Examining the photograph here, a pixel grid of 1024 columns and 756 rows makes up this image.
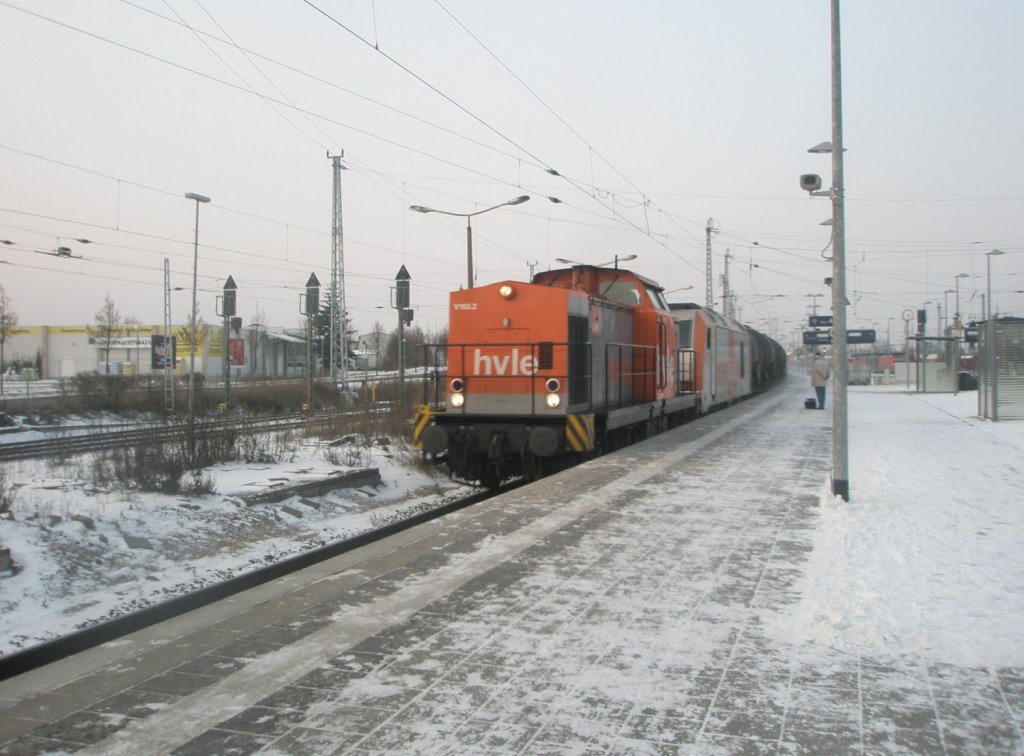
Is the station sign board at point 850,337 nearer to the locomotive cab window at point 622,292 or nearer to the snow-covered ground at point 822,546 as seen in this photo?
the snow-covered ground at point 822,546

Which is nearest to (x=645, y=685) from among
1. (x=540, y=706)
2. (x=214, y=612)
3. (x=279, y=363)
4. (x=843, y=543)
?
(x=540, y=706)

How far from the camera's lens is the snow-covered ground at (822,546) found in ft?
15.0

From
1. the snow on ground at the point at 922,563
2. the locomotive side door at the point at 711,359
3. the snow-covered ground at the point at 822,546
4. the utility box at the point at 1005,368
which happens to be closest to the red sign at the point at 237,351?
the locomotive side door at the point at 711,359

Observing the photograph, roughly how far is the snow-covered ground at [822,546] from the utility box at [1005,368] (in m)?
5.82

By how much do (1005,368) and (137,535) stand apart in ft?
59.3

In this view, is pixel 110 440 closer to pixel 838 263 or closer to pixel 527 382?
pixel 527 382

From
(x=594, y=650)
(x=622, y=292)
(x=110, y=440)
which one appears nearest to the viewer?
(x=594, y=650)

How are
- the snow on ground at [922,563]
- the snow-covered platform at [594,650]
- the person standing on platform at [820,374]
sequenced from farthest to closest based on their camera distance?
the person standing on platform at [820,374], the snow on ground at [922,563], the snow-covered platform at [594,650]

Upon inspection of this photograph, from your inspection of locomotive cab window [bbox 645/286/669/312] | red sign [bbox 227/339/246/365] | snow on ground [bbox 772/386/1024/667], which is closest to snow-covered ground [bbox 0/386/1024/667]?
snow on ground [bbox 772/386/1024/667]

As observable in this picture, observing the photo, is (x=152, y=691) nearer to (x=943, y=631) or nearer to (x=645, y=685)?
(x=645, y=685)

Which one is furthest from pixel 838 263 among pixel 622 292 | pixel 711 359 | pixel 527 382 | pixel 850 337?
pixel 850 337

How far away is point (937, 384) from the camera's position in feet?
106

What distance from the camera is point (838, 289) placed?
27.4 feet

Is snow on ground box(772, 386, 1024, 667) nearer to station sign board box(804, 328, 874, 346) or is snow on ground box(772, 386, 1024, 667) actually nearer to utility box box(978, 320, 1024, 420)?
utility box box(978, 320, 1024, 420)
